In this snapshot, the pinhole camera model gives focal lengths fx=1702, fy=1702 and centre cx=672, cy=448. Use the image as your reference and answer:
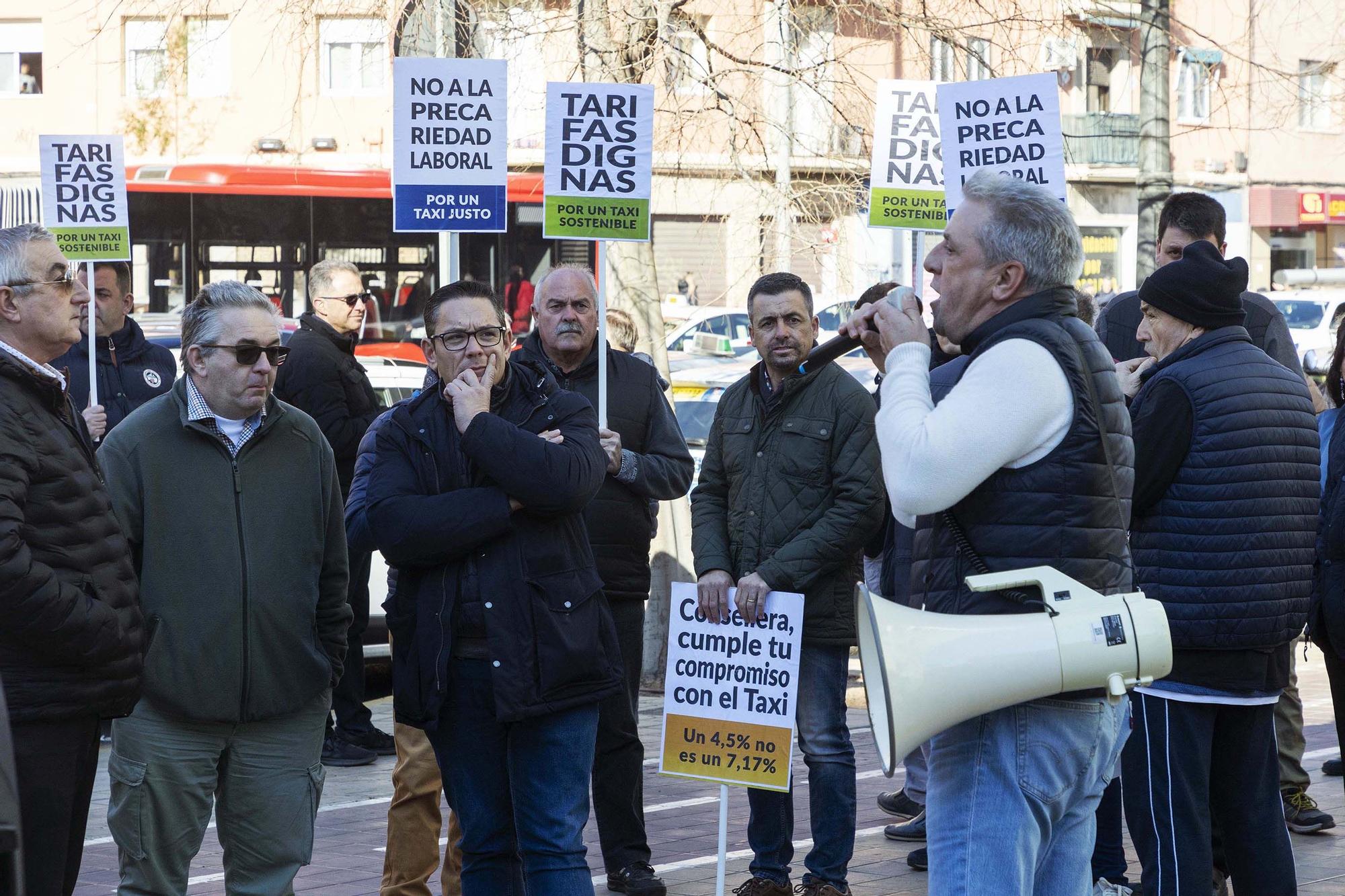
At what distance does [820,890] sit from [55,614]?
9.44ft

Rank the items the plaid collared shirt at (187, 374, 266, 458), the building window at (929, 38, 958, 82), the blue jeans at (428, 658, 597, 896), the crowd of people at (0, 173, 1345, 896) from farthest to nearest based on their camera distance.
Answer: the building window at (929, 38, 958, 82) < the plaid collared shirt at (187, 374, 266, 458) < the blue jeans at (428, 658, 597, 896) < the crowd of people at (0, 173, 1345, 896)

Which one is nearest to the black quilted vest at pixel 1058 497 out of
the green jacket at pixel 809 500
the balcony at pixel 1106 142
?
the green jacket at pixel 809 500

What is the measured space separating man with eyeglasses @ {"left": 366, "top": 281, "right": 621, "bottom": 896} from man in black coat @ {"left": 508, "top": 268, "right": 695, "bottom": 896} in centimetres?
134

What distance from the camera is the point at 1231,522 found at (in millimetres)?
4648

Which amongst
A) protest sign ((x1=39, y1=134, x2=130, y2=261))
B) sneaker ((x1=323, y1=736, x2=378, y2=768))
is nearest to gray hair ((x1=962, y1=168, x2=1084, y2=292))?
sneaker ((x1=323, y1=736, x2=378, y2=768))

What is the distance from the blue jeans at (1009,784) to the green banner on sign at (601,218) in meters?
3.67

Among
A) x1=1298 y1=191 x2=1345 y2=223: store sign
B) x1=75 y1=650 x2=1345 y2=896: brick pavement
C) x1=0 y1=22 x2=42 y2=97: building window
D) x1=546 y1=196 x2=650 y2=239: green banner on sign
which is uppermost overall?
x1=0 y1=22 x2=42 y2=97: building window

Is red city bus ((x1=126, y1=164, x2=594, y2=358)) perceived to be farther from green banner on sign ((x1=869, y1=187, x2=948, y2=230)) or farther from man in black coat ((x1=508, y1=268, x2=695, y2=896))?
man in black coat ((x1=508, y1=268, x2=695, y2=896))

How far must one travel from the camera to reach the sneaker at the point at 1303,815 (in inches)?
267

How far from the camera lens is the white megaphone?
11.4 ft

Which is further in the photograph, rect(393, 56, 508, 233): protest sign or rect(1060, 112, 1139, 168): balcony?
rect(1060, 112, 1139, 168): balcony

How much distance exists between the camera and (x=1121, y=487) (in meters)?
3.64

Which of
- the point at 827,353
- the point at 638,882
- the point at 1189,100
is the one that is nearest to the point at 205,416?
the point at 827,353

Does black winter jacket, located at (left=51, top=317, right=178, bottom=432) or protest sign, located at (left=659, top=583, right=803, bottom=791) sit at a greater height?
black winter jacket, located at (left=51, top=317, right=178, bottom=432)
